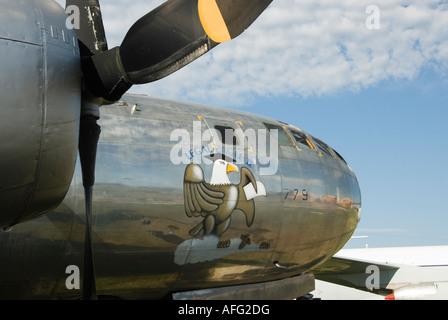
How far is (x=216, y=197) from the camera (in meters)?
9.91

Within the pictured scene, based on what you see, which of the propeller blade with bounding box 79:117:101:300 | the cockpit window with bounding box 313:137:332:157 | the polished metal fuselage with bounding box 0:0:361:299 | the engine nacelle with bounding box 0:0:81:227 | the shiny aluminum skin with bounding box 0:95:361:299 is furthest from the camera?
the cockpit window with bounding box 313:137:332:157

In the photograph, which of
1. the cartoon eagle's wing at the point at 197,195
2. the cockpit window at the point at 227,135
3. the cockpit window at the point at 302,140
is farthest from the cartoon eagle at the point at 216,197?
the cockpit window at the point at 302,140

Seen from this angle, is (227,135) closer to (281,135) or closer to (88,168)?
(281,135)

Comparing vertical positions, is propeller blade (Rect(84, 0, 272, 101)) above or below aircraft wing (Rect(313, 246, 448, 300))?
above

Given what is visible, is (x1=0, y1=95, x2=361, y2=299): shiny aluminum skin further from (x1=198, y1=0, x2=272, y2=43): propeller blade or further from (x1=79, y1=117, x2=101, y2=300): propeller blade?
(x1=198, y1=0, x2=272, y2=43): propeller blade

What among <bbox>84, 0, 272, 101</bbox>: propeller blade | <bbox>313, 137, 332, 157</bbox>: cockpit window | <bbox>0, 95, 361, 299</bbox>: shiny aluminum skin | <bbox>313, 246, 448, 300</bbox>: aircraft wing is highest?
<bbox>313, 137, 332, 157</bbox>: cockpit window

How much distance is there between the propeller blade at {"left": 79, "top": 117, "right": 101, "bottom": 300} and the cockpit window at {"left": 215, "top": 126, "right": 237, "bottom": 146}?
463 cm

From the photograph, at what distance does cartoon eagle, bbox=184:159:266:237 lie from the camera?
9680 mm

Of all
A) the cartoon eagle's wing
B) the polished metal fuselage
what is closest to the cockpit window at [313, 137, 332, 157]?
the polished metal fuselage

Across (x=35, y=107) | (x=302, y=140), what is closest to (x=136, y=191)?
(x=35, y=107)

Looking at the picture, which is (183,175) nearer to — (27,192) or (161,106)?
(161,106)

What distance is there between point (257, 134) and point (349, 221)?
10.6 feet

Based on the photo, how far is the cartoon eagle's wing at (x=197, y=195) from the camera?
378 inches

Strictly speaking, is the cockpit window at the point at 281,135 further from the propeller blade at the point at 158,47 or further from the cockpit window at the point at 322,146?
the propeller blade at the point at 158,47
